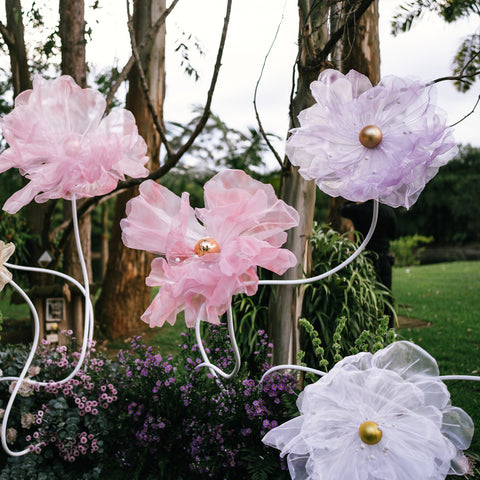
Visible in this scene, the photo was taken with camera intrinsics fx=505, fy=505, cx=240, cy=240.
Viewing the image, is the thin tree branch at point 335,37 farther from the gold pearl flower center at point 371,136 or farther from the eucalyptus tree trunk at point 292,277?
the gold pearl flower center at point 371,136

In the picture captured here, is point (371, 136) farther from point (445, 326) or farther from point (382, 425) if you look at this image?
point (445, 326)

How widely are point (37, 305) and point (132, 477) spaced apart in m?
2.75

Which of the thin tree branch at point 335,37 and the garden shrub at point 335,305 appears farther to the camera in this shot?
the garden shrub at point 335,305

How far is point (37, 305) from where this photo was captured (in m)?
4.27

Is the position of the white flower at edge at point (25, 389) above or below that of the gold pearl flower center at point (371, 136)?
below

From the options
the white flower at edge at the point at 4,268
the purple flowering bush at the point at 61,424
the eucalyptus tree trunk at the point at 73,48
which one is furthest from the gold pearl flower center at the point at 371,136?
the eucalyptus tree trunk at the point at 73,48

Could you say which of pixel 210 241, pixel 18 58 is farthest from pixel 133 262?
pixel 210 241

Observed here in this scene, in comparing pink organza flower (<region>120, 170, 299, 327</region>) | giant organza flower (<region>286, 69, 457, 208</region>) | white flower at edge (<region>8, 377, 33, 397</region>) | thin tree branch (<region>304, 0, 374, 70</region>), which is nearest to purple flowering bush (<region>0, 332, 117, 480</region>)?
white flower at edge (<region>8, 377, 33, 397</region>)

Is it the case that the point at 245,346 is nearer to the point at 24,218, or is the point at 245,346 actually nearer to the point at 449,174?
the point at 24,218

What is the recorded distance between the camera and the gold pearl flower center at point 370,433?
1151mm

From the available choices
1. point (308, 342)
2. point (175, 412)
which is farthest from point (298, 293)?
point (175, 412)

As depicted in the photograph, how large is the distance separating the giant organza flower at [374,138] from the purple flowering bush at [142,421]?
0.77 metres

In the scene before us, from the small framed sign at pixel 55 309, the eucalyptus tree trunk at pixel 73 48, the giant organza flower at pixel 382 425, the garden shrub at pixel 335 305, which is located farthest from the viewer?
the eucalyptus tree trunk at pixel 73 48

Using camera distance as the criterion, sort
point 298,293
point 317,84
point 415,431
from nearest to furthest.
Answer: point 415,431 < point 317,84 < point 298,293
